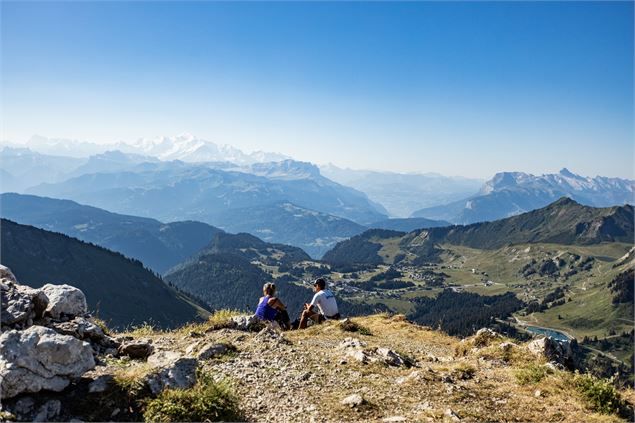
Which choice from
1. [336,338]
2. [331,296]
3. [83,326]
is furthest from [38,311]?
[331,296]

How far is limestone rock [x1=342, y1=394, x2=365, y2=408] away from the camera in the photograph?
38.4 feet

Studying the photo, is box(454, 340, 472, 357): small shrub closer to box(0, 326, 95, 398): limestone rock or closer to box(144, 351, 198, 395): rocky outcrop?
box(144, 351, 198, 395): rocky outcrop

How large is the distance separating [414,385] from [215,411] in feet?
21.4

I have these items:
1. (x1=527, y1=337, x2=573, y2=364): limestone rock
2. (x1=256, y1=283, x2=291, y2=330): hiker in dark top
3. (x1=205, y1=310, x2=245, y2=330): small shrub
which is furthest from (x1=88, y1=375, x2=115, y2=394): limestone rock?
(x1=527, y1=337, x2=573, y2=364): limestone rock

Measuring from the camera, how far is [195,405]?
10.5m

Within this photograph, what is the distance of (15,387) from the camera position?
32.7ft

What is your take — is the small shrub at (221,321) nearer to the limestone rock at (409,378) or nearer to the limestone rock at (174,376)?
the limestone rock at (174,376)

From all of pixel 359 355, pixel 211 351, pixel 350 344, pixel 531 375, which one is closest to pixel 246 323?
pixel 211 351

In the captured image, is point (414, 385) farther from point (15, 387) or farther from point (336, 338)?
point (15, 387)

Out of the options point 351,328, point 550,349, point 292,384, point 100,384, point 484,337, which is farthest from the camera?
point 351,328

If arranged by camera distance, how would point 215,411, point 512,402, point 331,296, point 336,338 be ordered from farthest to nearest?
point 331,296, point 336,338, point 512,402, point 215,411

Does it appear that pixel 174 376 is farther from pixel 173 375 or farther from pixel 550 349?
pixel 550 349

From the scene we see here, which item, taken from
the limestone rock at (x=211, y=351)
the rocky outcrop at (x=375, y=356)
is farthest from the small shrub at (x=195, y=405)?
the rocky outcrop at (x=375, y=356)

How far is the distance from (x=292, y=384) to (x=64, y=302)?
32.7 ft
